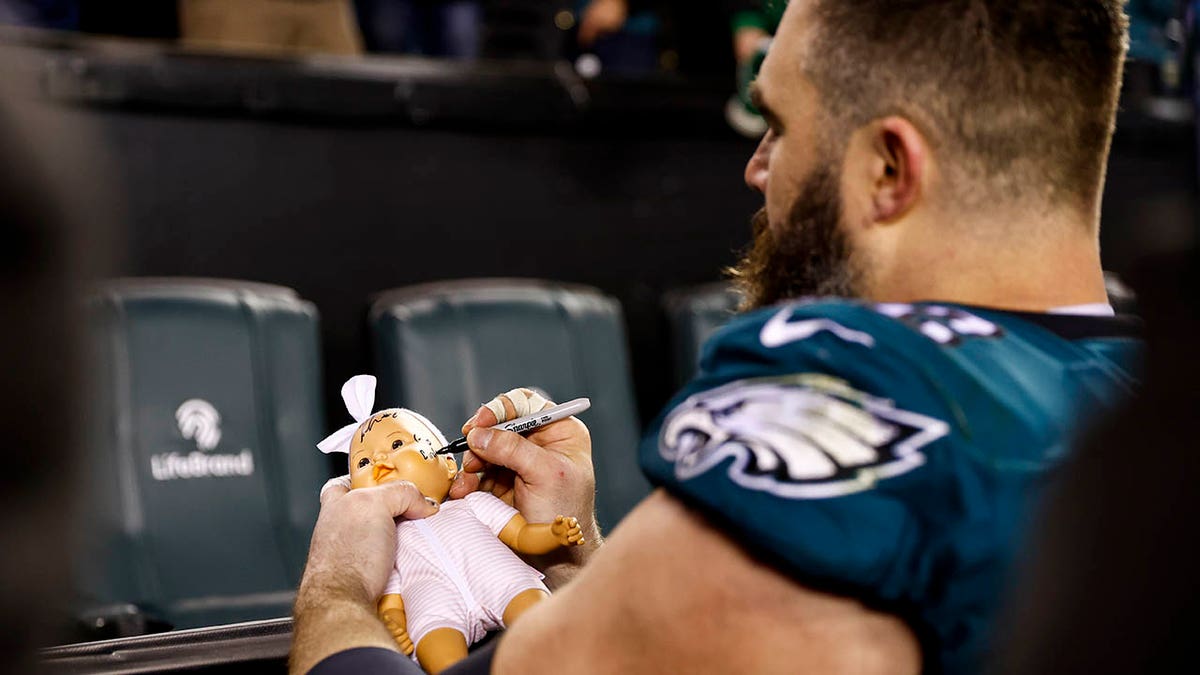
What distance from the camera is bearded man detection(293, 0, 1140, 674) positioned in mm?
621

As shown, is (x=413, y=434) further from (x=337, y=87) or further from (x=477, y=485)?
(x=337, y=87)

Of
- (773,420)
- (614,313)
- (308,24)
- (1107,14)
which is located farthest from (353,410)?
(308,24)

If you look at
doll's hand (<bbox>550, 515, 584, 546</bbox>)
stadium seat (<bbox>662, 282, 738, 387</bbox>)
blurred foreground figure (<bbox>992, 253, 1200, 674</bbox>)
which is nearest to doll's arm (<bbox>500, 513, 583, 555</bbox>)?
doll's hand (<bbox>550, 515, 584, 546</bbox>)

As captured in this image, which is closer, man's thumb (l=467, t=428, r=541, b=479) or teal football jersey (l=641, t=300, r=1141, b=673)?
teal football jersey (l=641, t=300, r=1141, b=673)

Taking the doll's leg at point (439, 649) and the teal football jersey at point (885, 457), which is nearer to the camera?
the teal football jersey at point (885, 457)

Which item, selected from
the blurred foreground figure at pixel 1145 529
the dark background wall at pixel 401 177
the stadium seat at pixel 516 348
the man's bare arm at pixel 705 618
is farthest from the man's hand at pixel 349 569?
the dark background wall at pixel 401 177

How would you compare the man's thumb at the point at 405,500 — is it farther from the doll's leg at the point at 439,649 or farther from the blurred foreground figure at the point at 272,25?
the blurred foreground figure at the point at 272,25

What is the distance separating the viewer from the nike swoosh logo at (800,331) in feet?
2.15

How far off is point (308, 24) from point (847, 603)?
1.92 meters

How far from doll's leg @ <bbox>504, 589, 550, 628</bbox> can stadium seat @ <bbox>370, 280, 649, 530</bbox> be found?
86cm

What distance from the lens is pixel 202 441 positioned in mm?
1802

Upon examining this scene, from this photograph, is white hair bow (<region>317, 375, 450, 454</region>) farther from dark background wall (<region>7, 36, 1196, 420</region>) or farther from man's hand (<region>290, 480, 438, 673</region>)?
dark background wall (<region>7, 36, 1196, 420</region>)

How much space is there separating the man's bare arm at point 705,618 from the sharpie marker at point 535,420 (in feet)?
0.88
